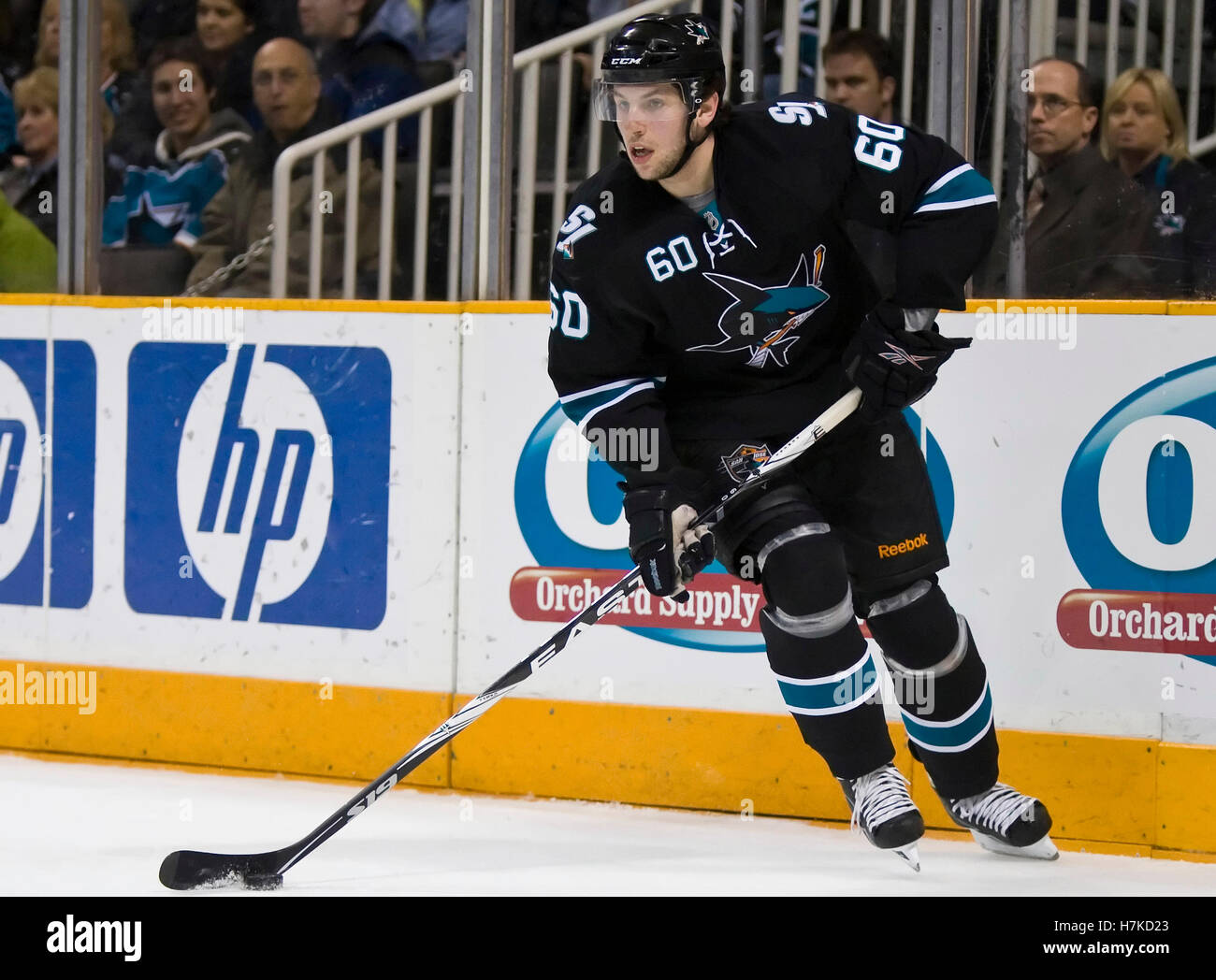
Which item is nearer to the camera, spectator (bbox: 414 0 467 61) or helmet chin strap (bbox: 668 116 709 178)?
helmet chin strap (bbox: 668 116 709 178)

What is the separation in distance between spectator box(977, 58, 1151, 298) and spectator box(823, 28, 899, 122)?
0.38 m

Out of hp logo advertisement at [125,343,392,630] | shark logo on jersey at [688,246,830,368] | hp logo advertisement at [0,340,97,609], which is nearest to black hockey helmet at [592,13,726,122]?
shark logo on jersey at [688,246,830,368]

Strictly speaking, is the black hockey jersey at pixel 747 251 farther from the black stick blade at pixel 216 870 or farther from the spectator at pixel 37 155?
the spectator at pixel 37 155

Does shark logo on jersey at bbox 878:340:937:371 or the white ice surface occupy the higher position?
shark logo on jersey at bbox 878:340:937:371

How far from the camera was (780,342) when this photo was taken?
2.85 metres

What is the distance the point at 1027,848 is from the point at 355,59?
247 cm

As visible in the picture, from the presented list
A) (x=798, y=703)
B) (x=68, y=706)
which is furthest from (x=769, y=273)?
(x=68, y=706)

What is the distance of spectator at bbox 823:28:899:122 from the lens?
3.71 meters

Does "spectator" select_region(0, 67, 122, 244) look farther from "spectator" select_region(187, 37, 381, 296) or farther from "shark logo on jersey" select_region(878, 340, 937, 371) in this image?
"shark logo on jersey" select_region(878, 340, 937, 371)

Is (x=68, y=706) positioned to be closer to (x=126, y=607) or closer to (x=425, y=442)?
(x=126, y=607)

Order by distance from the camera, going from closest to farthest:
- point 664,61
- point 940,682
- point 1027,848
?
1. point 664,61
2. point 940,682
3. point 1027,848

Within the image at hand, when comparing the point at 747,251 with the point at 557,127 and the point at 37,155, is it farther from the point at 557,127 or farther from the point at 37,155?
the point at 37,155

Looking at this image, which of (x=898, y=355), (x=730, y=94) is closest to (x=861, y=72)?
(x=730, y=94)

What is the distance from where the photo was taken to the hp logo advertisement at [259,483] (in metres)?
3.73
